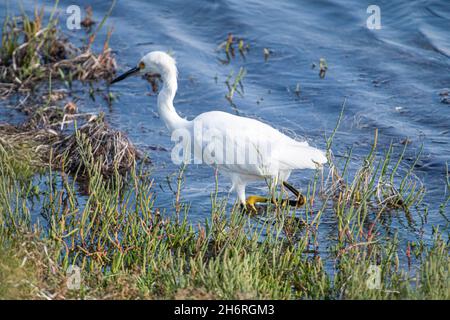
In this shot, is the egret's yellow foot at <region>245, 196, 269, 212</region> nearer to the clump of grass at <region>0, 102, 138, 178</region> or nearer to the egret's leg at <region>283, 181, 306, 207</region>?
the egret's leg at <region>283, 181, 306, 207</region>

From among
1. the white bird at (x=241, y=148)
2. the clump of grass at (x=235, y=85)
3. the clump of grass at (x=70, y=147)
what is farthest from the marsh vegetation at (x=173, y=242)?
the clump of grass at (x=235, y=85)

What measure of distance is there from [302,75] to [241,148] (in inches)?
134

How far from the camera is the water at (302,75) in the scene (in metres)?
7.84

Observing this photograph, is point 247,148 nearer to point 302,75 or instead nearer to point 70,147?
point 70,147

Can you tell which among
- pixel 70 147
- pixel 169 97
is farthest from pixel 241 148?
pixel 70 147

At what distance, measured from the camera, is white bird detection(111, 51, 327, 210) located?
6.54 meters

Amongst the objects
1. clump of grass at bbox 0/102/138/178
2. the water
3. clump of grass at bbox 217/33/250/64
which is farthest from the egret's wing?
clump of grass at bbox 217/33/250/64

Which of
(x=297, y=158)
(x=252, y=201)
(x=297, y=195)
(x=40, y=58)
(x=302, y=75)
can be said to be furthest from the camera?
(x=302, y=75)

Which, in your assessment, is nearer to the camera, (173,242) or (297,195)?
(173,242)

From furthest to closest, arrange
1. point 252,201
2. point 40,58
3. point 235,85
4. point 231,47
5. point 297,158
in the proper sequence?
point 231,47
point 40,58
point 235,85
point 252,201
point 297,158

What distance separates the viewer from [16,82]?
8867 mm

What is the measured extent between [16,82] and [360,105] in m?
3.76

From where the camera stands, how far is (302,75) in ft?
32.0

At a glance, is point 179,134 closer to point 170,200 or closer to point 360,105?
point 170,200
